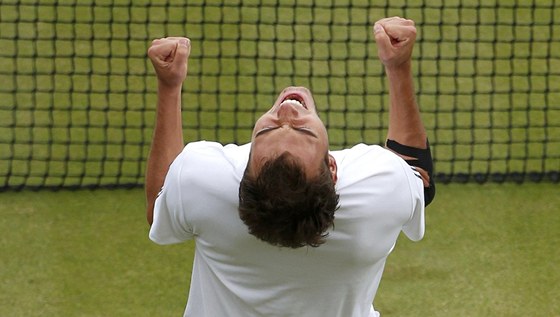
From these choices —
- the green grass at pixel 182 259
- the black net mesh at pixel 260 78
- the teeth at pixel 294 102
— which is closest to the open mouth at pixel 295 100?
the teeth at pixel 294 102

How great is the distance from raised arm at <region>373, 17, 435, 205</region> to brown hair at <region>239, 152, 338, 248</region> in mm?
492

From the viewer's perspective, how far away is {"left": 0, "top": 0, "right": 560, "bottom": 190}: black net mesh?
5953 millimetres

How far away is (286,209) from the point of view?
2141 millimetres

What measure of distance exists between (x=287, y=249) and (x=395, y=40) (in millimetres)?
621

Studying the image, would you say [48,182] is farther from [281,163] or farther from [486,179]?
[281,163]

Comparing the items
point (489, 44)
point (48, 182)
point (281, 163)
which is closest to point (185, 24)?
point (48, 182)

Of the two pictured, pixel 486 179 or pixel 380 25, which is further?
pixel 486 179

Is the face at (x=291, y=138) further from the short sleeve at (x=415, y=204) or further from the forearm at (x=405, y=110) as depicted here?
the forearm at (x=405, y=110)

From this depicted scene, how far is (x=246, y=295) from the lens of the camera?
2.40 meters

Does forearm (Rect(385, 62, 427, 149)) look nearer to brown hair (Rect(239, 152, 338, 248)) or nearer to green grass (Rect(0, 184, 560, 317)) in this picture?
brown hair (Rect(239, 152, 338, 248))

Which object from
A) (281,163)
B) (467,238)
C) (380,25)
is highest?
(380,25)

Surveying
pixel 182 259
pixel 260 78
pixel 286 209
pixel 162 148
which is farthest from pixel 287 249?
pixel 260 78

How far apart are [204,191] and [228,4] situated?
4.58 m

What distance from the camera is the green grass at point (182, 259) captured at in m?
4.76
